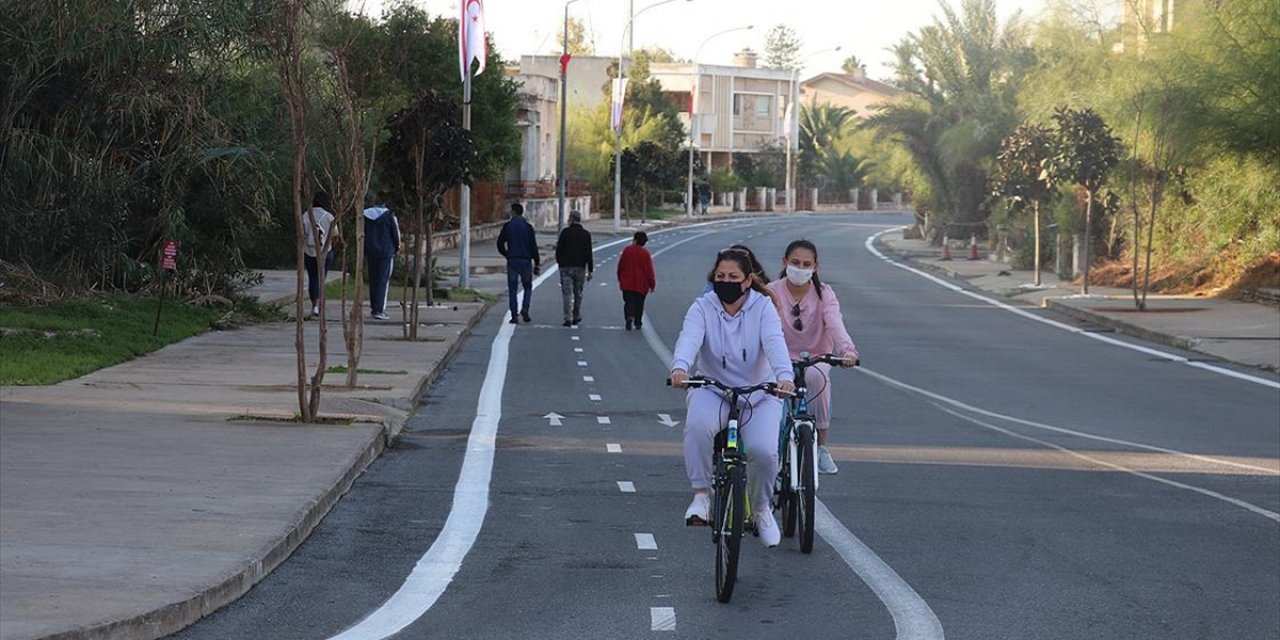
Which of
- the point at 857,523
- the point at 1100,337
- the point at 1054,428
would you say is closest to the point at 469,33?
the point at 1100,337

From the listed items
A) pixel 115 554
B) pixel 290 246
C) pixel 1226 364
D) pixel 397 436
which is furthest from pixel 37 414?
pixel 290 246

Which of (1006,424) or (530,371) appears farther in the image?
(530,371)

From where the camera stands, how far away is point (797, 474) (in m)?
10.2

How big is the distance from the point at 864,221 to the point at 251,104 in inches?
3059

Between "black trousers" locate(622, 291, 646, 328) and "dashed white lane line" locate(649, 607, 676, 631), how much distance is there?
66.8 feet

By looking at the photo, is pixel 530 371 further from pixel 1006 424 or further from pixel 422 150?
pixel 1006 424

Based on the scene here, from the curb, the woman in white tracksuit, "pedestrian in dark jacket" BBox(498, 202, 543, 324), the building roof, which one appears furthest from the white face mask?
the building roof

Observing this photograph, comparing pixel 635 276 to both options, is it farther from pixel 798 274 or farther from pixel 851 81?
pixel 851 81

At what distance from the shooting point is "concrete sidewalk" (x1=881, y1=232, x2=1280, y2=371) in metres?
27.2

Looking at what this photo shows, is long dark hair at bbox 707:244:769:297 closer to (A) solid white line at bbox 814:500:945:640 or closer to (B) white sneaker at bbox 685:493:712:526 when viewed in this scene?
(B) white sneaker at bbox 685:493:712:526

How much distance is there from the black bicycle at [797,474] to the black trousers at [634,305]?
59.8 feet

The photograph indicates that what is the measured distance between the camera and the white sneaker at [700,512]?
9.24 metres

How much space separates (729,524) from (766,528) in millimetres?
723

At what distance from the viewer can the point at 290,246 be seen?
38562 millimetres
